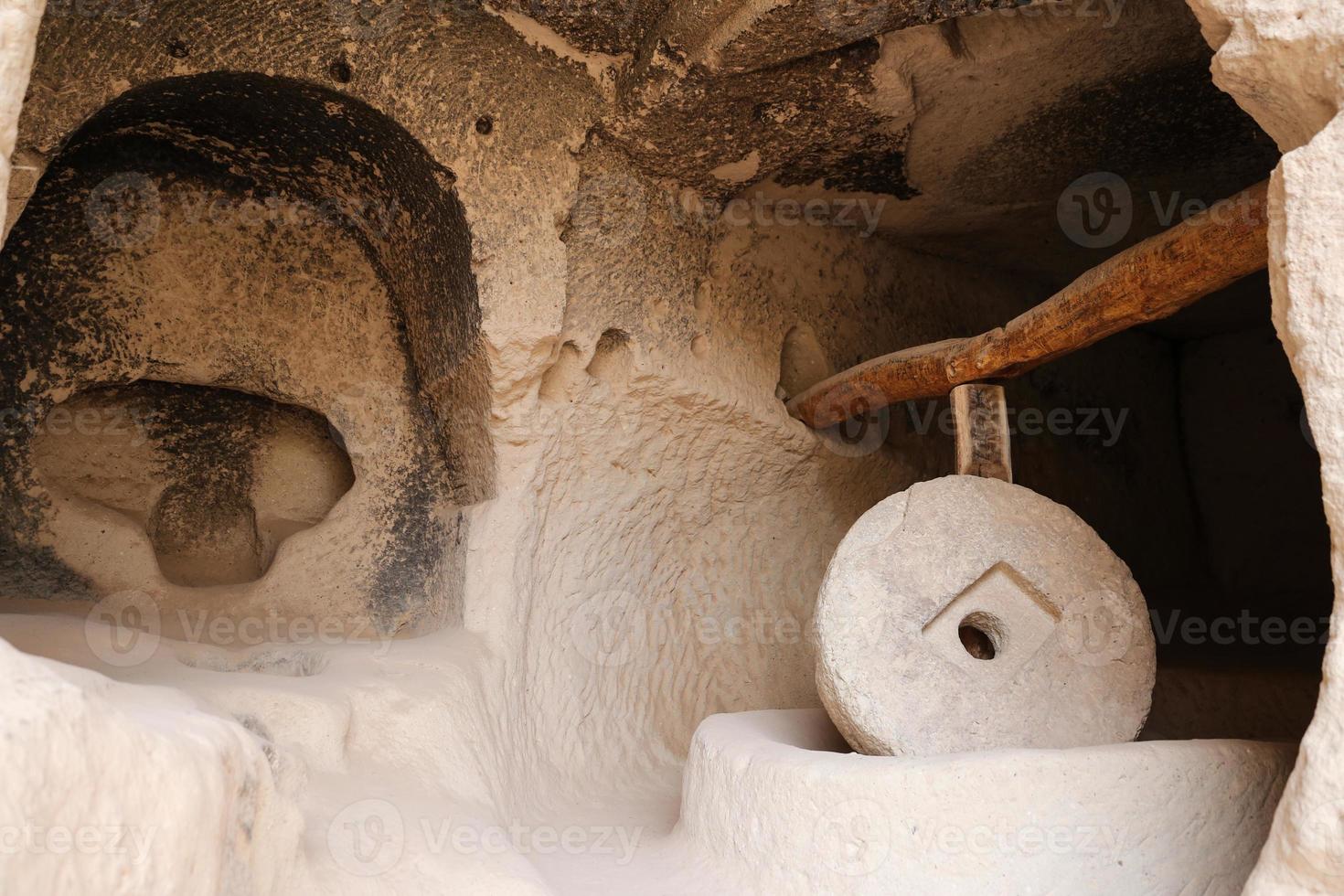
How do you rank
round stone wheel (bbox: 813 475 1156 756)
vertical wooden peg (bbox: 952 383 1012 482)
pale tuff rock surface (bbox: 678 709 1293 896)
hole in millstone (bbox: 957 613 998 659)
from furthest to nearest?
vertical wooden peg (bbox: 952 383 1012 482)
hole in millstone (bbox: 957 613 998 659)
round stone wheel (bbox: 813 475 1156 756)
pale tuff rock surface (bbox: 678 709 1293 896)

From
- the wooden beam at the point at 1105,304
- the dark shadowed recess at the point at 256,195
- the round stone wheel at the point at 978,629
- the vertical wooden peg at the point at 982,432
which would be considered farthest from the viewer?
the vertical wooden peg at the point at 982,432

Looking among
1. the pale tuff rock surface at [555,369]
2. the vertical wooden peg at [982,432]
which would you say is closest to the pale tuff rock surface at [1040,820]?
the pale tuff rock surface at [555,369]

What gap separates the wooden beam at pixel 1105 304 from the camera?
2.80 metres

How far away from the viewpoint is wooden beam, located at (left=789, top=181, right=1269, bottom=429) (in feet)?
9.20

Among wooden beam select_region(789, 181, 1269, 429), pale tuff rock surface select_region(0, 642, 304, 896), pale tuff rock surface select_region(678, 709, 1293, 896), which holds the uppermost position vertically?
wooden beam select_region(789, 181, 1269, 429)

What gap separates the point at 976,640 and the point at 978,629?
0.09m

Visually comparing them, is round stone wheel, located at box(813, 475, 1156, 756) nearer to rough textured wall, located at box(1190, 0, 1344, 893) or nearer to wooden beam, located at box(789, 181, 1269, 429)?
wooden beam, located at box(789, 181, 1269, 429)

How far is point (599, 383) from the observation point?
4027mm

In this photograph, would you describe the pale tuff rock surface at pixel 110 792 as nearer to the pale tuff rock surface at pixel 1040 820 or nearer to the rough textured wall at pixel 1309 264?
the pale tuff rock surface at pixel 1040 820

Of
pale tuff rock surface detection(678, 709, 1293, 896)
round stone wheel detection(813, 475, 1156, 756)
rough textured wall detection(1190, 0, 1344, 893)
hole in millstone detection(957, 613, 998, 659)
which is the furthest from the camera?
hole in millstone detection(957, 613, 998, 659)

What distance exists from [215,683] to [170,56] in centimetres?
175

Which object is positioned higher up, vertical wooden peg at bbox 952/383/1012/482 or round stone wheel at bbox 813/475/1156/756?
vertical wooden peg at bbox 952/383/1012/482

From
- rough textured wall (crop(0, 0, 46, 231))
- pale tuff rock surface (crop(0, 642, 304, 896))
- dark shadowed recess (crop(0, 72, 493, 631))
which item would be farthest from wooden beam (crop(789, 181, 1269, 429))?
rough textured wall (crop(0, 0, 46, 231))

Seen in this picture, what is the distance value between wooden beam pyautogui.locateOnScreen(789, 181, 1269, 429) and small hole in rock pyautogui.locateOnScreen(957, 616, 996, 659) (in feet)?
2.70
